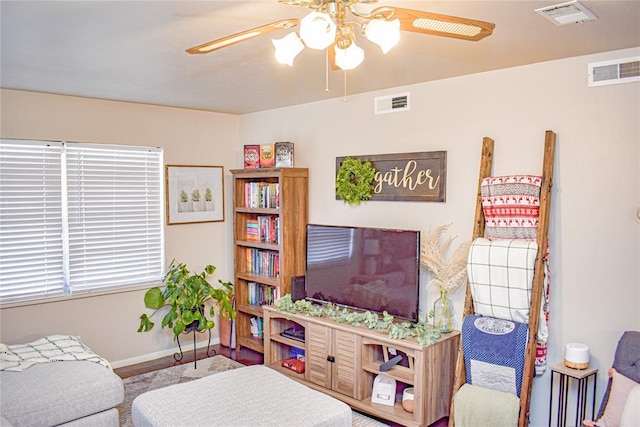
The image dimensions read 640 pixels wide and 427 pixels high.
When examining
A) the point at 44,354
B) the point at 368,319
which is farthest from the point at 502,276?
the point at 44,354

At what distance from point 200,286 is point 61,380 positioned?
1.56 m

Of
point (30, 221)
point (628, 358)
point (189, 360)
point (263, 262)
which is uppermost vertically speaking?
point (30, 221)

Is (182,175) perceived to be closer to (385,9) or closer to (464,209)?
(464,209)

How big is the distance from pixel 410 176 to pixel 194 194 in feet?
7.51

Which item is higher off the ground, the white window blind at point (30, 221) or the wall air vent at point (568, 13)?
the wall air vent at point (568, 13)

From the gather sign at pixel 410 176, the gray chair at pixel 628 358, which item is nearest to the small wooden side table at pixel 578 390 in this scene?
the gray chair at pixel 628 358

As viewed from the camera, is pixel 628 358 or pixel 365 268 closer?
pixel 628 358

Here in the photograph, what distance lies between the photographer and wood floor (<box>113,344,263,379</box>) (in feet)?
14.6

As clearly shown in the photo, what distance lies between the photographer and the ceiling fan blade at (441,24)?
1626 mm

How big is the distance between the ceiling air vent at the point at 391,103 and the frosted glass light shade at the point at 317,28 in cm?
229

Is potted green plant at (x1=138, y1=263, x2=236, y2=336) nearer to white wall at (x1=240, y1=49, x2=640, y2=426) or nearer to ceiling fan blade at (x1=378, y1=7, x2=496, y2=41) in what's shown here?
white wall at (x1=240, y1=49, x2=640, y2=426)

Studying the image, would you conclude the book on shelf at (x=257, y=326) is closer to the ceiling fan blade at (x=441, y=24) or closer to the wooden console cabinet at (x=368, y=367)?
the wooden console cabinet at (x=368, y=367)

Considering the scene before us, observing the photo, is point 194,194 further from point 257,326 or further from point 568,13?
point 568,13

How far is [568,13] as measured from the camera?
2209 mm
